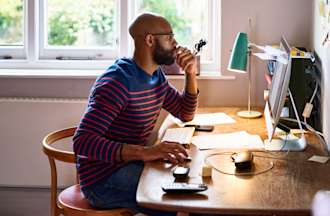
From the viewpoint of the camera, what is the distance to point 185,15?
11.0 ft

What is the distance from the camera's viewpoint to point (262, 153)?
6.98ft

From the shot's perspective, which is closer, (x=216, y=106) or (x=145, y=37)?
(x=145, y=37)

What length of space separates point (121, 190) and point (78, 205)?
233 mm

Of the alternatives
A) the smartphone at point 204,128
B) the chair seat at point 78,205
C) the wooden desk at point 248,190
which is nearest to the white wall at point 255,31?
the smartphone at point 204,128

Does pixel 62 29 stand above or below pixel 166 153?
above

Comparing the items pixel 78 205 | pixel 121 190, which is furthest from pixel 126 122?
pixel 78 205

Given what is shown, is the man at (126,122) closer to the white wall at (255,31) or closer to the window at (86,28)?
the white wall at (255,31)

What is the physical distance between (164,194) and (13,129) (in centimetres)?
176

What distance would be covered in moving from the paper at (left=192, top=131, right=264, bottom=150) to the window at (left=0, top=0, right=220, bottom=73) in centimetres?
94

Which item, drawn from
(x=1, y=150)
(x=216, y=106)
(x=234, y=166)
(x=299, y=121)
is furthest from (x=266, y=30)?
(x=1, y=150)

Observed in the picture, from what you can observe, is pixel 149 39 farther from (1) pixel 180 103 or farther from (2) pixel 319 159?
(2) pixel 319 159

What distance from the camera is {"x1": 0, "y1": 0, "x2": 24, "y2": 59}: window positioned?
11.3 feet

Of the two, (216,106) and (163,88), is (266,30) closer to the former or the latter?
(216,106)

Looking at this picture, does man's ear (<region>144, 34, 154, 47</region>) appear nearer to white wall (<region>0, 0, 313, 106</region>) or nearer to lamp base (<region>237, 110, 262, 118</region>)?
lamp base (<region>237, 110, 262, 118</region>)
